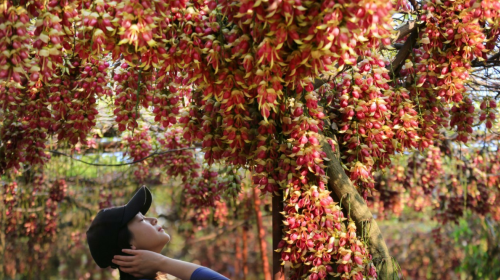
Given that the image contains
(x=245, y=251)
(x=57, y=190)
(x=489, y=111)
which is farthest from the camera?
(x=245, y=251)

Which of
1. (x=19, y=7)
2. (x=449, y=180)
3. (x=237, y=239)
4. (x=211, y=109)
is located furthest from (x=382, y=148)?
(x=237, y=239)

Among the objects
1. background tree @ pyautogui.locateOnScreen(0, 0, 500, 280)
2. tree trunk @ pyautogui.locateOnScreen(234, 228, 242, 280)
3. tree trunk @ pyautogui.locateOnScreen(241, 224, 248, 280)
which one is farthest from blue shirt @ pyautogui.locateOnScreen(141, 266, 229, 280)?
Result: tree trunk @ pyautogui.locateOnScreen(234, 228, 242, 280)

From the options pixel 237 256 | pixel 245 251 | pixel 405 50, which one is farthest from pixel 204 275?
pixel 237 256

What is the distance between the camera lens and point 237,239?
6387mm

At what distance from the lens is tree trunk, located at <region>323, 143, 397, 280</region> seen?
6.76ft

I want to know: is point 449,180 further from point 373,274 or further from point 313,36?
point 313,36

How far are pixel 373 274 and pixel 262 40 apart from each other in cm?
111

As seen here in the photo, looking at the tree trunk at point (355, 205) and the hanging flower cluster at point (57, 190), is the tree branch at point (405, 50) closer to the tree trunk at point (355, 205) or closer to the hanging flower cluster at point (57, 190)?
the tree trunk at point (355, 205)

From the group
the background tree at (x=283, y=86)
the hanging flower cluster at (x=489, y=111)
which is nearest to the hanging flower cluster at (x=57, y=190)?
the background tree at (x=283, y=86)

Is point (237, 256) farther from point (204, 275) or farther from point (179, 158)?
point (204, 275)

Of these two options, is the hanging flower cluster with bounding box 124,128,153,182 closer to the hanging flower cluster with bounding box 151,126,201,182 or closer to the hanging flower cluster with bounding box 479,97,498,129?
the hanging flower cluster with bounding box 151,126,201,182

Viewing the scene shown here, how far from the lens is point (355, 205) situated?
6.79 ft

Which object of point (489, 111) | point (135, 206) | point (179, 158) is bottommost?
point (135, 206)

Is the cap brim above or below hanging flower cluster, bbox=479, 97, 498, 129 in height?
below
